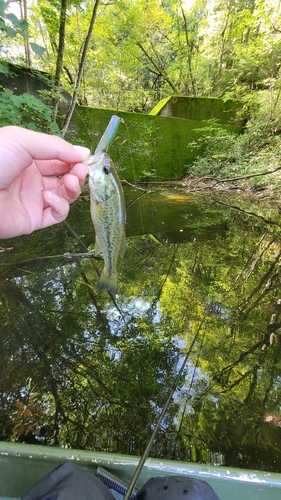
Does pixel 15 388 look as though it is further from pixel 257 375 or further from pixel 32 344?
pixel 257 375

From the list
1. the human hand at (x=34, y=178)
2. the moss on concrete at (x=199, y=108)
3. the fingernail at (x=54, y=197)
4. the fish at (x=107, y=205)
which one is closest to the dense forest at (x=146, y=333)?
the fish at (x=107, y=205)

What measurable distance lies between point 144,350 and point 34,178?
6.07ft

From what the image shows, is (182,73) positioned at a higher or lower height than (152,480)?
higher

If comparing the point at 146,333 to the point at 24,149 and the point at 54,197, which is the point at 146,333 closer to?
the point at 54,197

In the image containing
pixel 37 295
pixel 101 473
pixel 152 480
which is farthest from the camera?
pixel 37 295

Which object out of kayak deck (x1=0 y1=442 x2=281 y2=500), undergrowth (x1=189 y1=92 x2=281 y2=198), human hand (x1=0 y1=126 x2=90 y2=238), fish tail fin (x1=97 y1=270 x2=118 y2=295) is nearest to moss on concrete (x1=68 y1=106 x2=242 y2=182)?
undergrowth (x1=189 y1=92 x2=281 y2=198)

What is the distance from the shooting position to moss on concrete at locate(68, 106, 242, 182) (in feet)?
34.1

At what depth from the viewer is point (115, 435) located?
1.84m

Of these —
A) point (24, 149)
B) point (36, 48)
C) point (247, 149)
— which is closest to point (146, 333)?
point (24, 149)

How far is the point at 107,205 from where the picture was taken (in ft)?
4.60

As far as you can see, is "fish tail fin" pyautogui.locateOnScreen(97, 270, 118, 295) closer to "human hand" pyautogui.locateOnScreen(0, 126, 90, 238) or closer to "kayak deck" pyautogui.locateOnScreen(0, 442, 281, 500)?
"human hand" pyautogui.locateOnScreen(0, 126, 90, 238)

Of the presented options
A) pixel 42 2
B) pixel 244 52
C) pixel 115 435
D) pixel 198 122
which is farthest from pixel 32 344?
pixel 244 52

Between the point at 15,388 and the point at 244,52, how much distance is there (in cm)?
1496

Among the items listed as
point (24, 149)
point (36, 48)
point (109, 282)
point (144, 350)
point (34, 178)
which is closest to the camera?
point (24, 149)
